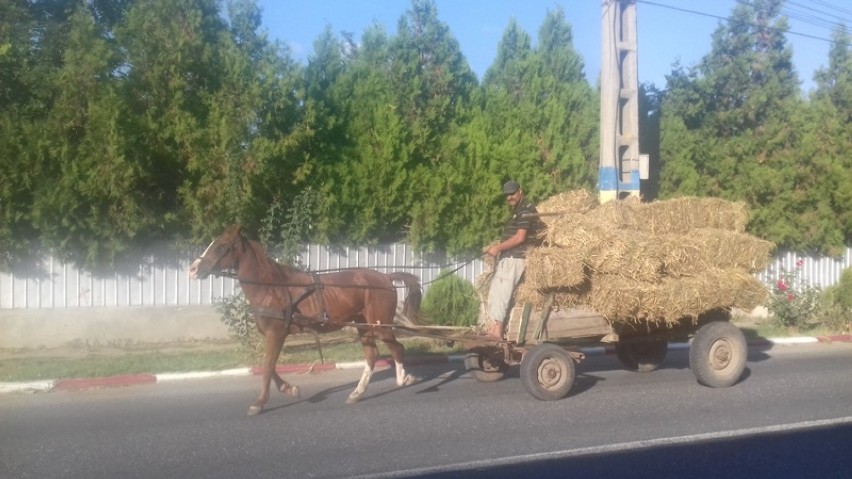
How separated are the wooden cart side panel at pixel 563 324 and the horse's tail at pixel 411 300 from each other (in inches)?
53.3

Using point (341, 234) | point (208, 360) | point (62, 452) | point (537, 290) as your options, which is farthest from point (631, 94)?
point (62, 452)

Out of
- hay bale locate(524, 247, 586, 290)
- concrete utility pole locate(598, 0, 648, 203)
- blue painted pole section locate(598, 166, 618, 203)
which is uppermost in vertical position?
concrete utility pole locate(598, 0, 648, 203)

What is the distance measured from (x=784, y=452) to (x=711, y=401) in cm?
257

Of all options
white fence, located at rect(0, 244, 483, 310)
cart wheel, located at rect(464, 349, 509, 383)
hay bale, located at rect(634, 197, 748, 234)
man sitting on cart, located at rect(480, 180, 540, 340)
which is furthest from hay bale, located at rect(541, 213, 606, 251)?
white fence, located at rect(0, 244, 483, 310)

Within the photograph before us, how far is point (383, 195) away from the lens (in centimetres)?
1608

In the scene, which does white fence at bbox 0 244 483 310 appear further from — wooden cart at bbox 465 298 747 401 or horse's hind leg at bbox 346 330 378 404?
horse's hind leg at bbox 346 330 378 404

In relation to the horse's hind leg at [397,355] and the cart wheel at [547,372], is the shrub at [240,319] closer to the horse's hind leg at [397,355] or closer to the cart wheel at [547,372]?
the horse's hind leg at [397,355]

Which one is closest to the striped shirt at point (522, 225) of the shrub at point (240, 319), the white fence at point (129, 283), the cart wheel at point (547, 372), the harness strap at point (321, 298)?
the cart wheel at point (547, 372)

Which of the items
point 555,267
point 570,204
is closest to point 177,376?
point 555,267

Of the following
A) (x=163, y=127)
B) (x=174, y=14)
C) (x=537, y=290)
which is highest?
(x=174, y=14)

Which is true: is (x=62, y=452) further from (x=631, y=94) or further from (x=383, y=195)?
(x=631, y=94)

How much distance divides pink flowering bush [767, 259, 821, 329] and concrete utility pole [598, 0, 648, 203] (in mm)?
4018

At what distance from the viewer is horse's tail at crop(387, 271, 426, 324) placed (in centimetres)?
1102

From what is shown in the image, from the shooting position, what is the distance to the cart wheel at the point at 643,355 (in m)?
12.2
